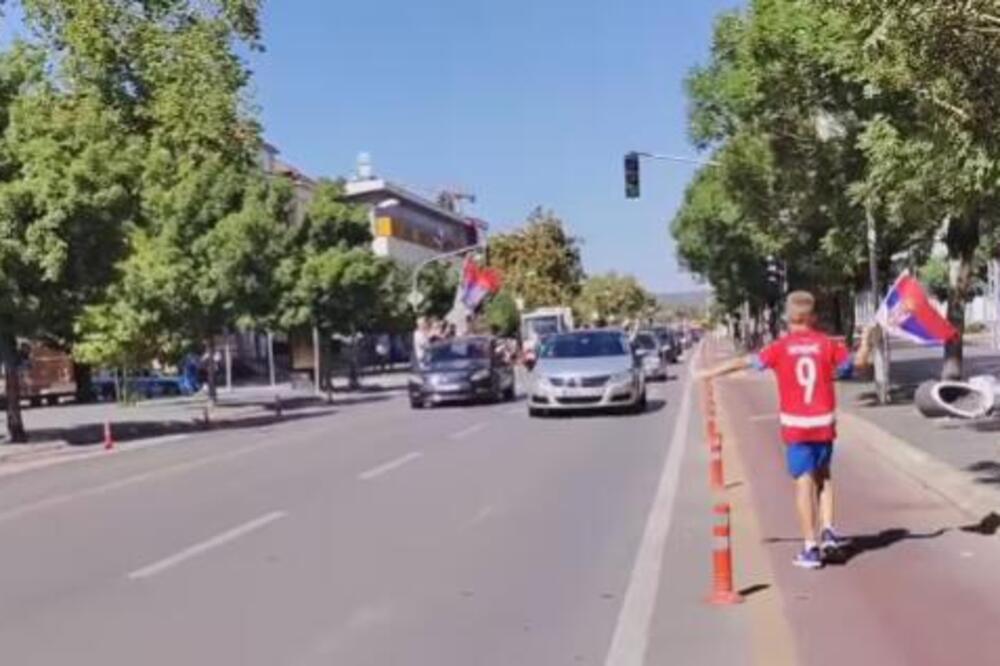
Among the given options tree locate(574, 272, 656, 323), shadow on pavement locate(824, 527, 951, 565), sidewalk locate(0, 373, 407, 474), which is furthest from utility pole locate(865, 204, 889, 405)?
tree locate(574, 272, 656, 323)

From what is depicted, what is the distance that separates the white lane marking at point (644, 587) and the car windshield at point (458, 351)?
1978cm

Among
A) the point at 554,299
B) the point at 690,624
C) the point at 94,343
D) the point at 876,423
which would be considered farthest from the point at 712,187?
the point at 554,299

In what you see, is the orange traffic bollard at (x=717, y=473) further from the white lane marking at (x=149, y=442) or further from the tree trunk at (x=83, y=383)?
the tree trunk at (x=83, y=383)

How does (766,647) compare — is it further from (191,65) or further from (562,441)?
(191,65)

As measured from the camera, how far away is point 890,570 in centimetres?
956

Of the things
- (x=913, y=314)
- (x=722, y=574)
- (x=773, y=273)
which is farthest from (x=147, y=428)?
(x=773, y=273)

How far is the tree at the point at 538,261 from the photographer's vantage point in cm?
11662

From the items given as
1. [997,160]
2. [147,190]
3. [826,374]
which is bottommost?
[826,374]

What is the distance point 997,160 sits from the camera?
424 inches

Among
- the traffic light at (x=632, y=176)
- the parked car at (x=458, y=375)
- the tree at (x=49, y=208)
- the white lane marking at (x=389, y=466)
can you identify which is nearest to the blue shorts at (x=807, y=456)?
the white lane marking at (x=389, y=466)

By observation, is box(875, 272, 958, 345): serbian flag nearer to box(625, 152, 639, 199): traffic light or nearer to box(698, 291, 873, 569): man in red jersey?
box(698, 291, 873, 569): man in red jersey

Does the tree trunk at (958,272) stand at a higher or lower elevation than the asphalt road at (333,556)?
higher

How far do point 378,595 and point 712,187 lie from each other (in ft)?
147

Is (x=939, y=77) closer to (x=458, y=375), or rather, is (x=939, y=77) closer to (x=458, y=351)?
(x=458, y=375)
